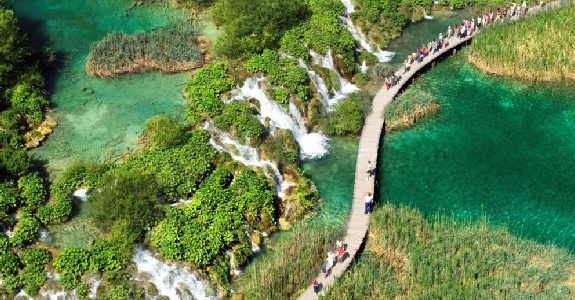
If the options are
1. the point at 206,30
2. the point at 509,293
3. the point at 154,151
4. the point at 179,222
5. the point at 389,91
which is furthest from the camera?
the point at 206,30

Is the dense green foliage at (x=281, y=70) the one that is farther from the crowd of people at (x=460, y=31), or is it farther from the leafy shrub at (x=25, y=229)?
the leafy shrub at (x=25, y=229)

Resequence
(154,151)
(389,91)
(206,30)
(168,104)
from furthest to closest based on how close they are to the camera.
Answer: (206,30) → (389,91) → (168,104) → (154,151)

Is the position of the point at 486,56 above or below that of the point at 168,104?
above

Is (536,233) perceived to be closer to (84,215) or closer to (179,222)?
(179,222)

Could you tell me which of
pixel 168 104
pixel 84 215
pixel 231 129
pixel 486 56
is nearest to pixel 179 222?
pixel 84 215

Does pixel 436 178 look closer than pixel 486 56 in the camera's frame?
Yes

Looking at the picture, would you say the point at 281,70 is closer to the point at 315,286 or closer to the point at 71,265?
the point at 315,286

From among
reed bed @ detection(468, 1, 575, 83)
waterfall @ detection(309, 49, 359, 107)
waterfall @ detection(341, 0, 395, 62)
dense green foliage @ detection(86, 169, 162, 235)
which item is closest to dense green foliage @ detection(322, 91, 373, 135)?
waterfall @ detection(309, 49, 359, 107)
